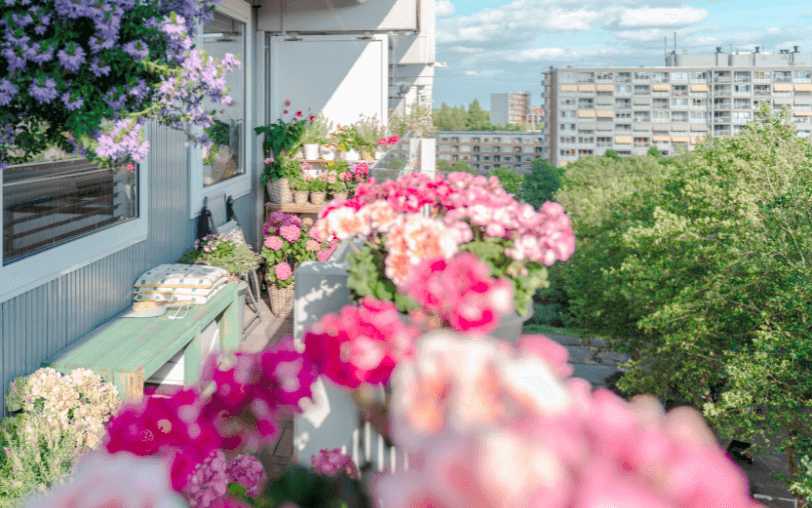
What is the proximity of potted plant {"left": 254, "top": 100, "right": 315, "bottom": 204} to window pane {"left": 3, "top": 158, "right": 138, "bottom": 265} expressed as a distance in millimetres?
2581

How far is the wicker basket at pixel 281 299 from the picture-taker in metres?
6.57

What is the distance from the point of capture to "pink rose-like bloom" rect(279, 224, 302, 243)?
650 cm

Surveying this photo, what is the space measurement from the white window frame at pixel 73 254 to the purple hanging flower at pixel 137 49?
1396 millimetres

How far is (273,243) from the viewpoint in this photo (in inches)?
256

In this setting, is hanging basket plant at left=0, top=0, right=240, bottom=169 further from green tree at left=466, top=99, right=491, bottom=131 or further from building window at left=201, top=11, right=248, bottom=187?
green tree at left=466, top=99, right=491, bottom=131

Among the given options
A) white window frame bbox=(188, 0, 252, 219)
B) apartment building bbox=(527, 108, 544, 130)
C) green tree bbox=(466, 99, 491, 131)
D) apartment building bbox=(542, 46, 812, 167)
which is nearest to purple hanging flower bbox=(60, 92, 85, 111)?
white window frame bbox=(188, 0, 252, 219)

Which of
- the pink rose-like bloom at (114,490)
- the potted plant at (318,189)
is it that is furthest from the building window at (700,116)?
the pink rose-like bloom at (114,490)

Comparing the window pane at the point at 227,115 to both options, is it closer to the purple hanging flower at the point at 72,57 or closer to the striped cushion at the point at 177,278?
the striped cushion at the point at 177,278

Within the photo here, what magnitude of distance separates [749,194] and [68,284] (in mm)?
13000

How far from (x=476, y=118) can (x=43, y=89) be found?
139 m

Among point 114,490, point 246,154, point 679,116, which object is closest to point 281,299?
point 246,154

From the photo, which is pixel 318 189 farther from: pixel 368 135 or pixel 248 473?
pixel 248 473

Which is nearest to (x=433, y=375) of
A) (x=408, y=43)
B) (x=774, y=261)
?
(x=408, y=43)

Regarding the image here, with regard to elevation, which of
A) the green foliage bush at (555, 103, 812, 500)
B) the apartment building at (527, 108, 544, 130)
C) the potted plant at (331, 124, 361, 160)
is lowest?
the green foliage bush at (555, 103, 812, 500)
